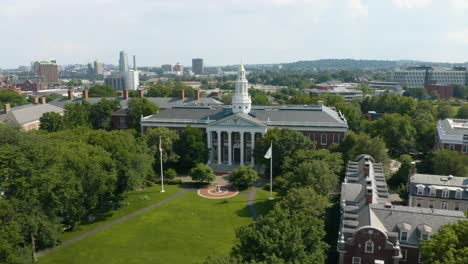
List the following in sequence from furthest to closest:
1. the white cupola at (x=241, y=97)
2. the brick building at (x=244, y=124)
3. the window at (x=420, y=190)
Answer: the white cupola at (x=241, y=97) < the brick building at (x=244, y=124) < the window at (x=420, y=190)

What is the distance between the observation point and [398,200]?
59812 mm

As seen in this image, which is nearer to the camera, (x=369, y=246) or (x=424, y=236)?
(x=369, y=246)

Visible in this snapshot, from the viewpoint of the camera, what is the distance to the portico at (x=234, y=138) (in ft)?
270

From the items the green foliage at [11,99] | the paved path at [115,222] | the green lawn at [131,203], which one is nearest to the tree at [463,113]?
the paved path at [115,222]

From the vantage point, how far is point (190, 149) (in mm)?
77500

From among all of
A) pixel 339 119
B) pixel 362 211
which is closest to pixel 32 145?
pixel 362 211

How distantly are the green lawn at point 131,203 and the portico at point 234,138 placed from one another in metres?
17.6

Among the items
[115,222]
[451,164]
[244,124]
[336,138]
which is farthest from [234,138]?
[451,164]

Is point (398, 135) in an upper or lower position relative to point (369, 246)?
upper

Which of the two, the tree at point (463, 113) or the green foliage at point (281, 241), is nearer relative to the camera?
the green foliage at point (281, 241)

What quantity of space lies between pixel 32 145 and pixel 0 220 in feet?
36.9

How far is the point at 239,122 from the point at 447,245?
55.4 m

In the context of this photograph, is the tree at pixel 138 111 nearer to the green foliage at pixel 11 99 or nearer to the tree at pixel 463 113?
the green foliage at pixel 11 99

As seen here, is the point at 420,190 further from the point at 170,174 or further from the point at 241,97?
the point at 241,97
